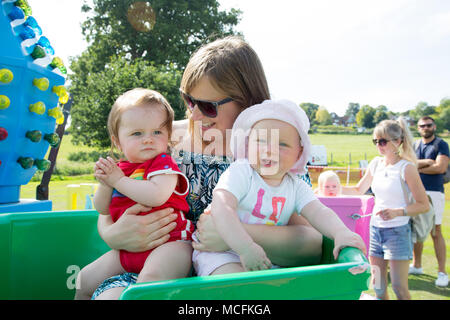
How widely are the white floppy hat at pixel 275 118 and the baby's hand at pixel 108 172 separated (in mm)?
517

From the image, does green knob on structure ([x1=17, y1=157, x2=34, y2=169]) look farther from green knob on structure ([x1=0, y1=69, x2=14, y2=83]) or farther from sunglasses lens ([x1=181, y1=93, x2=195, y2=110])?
sunglasses lens ([x1=181, y1=93, x2=195, y2=110])

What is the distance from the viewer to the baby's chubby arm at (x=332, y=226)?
1.31 meters

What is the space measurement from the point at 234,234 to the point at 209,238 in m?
0.16

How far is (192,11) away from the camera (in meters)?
23.9

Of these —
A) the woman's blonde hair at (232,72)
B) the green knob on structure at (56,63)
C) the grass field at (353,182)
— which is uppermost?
the green knob on structure at (56,63)

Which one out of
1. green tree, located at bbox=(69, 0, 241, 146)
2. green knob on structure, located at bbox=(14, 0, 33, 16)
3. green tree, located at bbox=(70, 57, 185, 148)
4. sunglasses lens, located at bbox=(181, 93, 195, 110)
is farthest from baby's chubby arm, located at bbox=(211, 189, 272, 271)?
green tree, located at bbox=(69, 0, 241, 146)

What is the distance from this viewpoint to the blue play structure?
8.36 ft

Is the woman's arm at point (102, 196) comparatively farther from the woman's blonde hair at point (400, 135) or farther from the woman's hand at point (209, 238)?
the woman's blonde hair at point (400, 135)

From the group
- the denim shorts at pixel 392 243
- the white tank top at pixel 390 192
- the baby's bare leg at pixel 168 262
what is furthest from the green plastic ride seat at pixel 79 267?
the white tank top at pixel 390 192

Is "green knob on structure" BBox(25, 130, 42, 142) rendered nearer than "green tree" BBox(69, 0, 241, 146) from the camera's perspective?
Yes

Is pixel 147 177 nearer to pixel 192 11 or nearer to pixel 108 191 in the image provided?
pixel 108 191

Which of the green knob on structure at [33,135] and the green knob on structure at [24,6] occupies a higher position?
the green knob on structure at [24,6]

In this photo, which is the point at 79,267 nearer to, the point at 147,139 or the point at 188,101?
the point at 147,139
